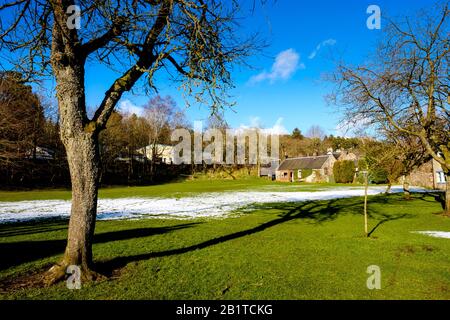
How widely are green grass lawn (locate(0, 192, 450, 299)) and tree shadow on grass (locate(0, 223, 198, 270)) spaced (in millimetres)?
30

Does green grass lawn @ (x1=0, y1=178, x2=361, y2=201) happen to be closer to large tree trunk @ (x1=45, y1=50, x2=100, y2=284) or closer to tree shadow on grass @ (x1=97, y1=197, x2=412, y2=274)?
tree shadow on grass @ (x1=97, y1=197, x2=412, y2=274)

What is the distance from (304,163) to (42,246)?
209 ft

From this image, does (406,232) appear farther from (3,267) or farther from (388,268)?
(3,267)

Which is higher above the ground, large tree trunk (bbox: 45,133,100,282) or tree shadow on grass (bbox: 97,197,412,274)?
large tree trunk (bbox: 45,133,100,282)

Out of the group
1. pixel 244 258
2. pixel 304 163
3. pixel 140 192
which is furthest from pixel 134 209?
pixel 304 163

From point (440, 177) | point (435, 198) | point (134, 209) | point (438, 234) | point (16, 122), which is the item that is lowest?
point (134, 209)

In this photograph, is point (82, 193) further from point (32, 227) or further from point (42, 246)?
point (32, 227)

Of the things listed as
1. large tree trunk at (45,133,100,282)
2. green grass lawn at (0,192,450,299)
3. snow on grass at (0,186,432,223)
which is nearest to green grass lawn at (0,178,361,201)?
snow on grass at (0,186,432,223)

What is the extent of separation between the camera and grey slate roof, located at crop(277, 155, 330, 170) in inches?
2544

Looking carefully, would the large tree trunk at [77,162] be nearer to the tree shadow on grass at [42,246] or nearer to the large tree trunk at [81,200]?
the large tree trunk at [81,200]

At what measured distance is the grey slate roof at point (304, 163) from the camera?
64613mm

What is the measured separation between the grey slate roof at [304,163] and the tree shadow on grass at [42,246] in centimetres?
5661

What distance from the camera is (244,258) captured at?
7.95m

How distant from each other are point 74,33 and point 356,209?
1820cm
